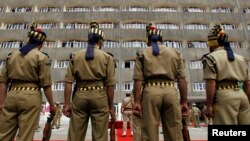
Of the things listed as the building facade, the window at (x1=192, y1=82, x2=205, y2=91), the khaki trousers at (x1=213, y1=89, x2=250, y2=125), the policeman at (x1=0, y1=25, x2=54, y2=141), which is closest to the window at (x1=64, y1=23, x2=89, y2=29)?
the building facade

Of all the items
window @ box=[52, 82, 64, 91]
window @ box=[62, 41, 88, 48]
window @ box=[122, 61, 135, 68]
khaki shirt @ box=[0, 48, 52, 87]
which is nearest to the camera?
khaki shirt @ box=[0, 48, 52, 87]

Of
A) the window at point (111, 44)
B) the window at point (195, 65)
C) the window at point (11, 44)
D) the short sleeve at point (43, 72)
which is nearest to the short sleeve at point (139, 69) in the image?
the short sleeve at point (43, 72)

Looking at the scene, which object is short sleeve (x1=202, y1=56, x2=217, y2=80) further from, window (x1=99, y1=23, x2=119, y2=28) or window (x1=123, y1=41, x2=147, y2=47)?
window (x1=99, y1=23, x2=119, y2=28)

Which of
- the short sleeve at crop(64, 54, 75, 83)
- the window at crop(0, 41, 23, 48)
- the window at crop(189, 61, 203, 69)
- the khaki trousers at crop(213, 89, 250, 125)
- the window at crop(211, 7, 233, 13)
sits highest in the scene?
the window at crop(211, 7, 233, 13)

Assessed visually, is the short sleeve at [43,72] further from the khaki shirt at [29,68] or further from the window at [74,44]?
the window at [74,44]

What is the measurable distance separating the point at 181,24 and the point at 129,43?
701cm

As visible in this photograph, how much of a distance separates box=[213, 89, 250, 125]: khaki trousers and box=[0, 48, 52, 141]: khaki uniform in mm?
2612

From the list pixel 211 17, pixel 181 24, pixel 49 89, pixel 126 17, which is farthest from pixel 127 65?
pixel 49 89

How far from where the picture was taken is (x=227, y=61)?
4195mm

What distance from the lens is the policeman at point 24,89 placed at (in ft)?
14.1

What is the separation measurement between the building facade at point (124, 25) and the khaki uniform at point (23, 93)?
26.8m

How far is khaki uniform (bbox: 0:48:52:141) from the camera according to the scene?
169 inches

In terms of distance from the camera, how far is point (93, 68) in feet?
14.6

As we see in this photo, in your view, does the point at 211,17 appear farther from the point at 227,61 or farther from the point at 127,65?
the point at 227,61
